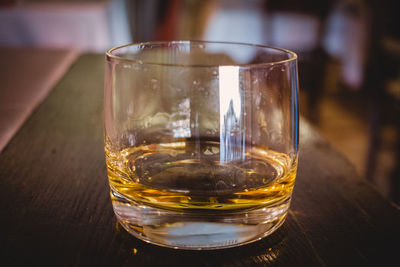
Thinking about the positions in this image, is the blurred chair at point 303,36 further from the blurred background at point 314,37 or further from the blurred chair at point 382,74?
the blurred chair at point 382,74

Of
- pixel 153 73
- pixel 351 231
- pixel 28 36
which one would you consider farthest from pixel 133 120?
pixel 28 36

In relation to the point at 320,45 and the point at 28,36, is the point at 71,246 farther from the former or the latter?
the point at 320,45

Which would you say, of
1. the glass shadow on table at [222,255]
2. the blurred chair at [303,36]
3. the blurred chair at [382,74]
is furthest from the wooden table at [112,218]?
the blurred chair at [303,36]

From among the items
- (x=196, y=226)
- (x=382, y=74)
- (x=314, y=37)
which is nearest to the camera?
(x=196, y=226)

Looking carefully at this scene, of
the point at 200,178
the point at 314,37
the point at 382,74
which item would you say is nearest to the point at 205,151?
the point at 200,178

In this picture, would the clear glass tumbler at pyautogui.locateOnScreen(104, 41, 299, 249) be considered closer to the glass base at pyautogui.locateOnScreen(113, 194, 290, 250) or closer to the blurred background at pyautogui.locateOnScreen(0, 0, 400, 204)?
the glass base at pyautogui.locateOnScreen(113, 194, 290, 250)

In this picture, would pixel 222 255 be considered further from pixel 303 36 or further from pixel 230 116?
pixel 303 36
